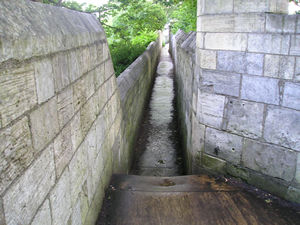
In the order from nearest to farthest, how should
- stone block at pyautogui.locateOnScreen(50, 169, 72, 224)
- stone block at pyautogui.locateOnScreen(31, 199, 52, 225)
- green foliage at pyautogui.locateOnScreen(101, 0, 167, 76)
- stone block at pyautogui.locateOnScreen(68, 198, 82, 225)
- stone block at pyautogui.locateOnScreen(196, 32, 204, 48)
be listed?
stone block at pyautogui.locateOnScreen(31, 199, 52, 225) → stone block at pyautogui.locateOnScreen(50, 169, 72, 224) → stone block at pyautogui.locateOnScreen(68, 198, 82, 225) → stone block at pyautogui.locateOnScreen(196, 32, 204, 48) → green foliage at pyautogui.locateOnScreen(101, 0, 167, 76)

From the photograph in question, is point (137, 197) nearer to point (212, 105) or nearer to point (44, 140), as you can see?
point (212, 105)

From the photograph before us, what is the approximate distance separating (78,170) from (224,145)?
2.03 metres

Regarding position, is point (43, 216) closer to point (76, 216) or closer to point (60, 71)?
point (76, 216)

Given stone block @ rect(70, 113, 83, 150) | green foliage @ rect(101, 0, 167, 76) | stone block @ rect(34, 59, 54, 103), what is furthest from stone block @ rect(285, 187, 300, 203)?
green foliage @ rect(101, 0, 167, 76)

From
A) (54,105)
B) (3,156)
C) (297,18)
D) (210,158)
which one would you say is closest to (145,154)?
(210,158)

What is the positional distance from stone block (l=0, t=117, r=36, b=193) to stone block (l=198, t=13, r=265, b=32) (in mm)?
2556

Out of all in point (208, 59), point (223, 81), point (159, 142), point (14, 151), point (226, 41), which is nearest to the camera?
point (14, 151)

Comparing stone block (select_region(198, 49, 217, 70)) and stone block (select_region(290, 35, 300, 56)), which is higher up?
stone block (select_region(290, 35, 300, 56))

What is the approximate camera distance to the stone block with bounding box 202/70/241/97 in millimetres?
3305

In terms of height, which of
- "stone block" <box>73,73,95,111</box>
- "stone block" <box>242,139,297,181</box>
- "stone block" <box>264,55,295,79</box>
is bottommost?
"stone block" <box>242,139,297,181</box>

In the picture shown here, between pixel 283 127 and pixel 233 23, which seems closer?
pixel 283 127

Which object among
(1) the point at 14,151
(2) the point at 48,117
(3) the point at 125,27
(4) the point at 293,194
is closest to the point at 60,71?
(2) the point at 48,117

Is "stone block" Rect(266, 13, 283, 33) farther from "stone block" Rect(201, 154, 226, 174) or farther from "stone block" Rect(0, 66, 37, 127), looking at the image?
"stone block" Rect(0, 66, 37, 127)

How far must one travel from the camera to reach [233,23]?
3.18 metres
